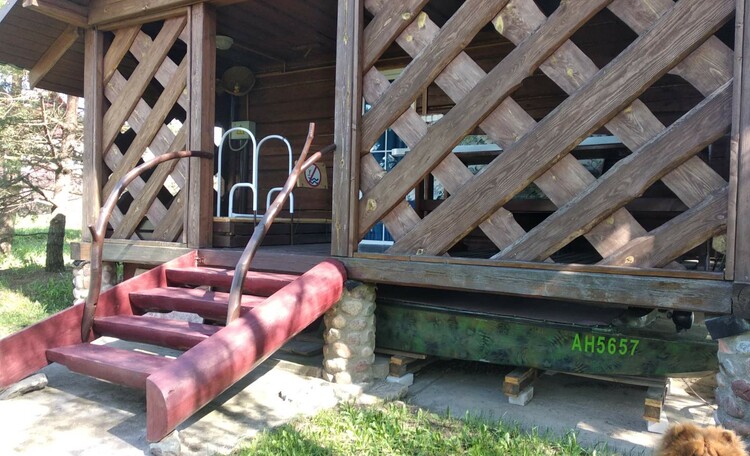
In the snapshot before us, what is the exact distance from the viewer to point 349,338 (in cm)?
382

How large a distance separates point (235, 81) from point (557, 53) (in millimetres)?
4733

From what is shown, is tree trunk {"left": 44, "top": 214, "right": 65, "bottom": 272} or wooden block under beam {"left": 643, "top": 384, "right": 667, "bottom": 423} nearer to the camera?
wooden block under beam {"left": 643, "top": 384, "right": 667, "bottom": 423}

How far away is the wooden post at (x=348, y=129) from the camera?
384 centimetres

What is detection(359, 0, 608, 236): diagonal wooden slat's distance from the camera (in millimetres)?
3154

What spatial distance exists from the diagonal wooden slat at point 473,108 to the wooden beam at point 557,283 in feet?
1.27

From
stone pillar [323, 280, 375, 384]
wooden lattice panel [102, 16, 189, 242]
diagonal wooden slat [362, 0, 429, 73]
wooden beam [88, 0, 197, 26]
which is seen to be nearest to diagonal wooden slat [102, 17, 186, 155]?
wooden lattice panel [102, 16, 189, 242]

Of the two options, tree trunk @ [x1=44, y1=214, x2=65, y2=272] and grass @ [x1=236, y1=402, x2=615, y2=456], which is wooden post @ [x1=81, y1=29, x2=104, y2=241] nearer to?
grass @ [x1=236, y1=402, x2=615, y2=456]

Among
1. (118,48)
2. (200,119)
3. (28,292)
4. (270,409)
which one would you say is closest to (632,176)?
(270,409)

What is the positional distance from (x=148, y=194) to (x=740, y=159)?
14.9ft

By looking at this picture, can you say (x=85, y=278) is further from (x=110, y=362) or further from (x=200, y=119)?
(x=110, y=362)

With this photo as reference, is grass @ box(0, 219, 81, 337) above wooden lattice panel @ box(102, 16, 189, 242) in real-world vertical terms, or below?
below

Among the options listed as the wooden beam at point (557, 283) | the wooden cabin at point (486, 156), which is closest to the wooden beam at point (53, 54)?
the wooden cabin at point (486, 156)

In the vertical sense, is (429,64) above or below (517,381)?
above

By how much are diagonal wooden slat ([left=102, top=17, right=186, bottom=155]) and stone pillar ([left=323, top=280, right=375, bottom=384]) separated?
2.84 meters
